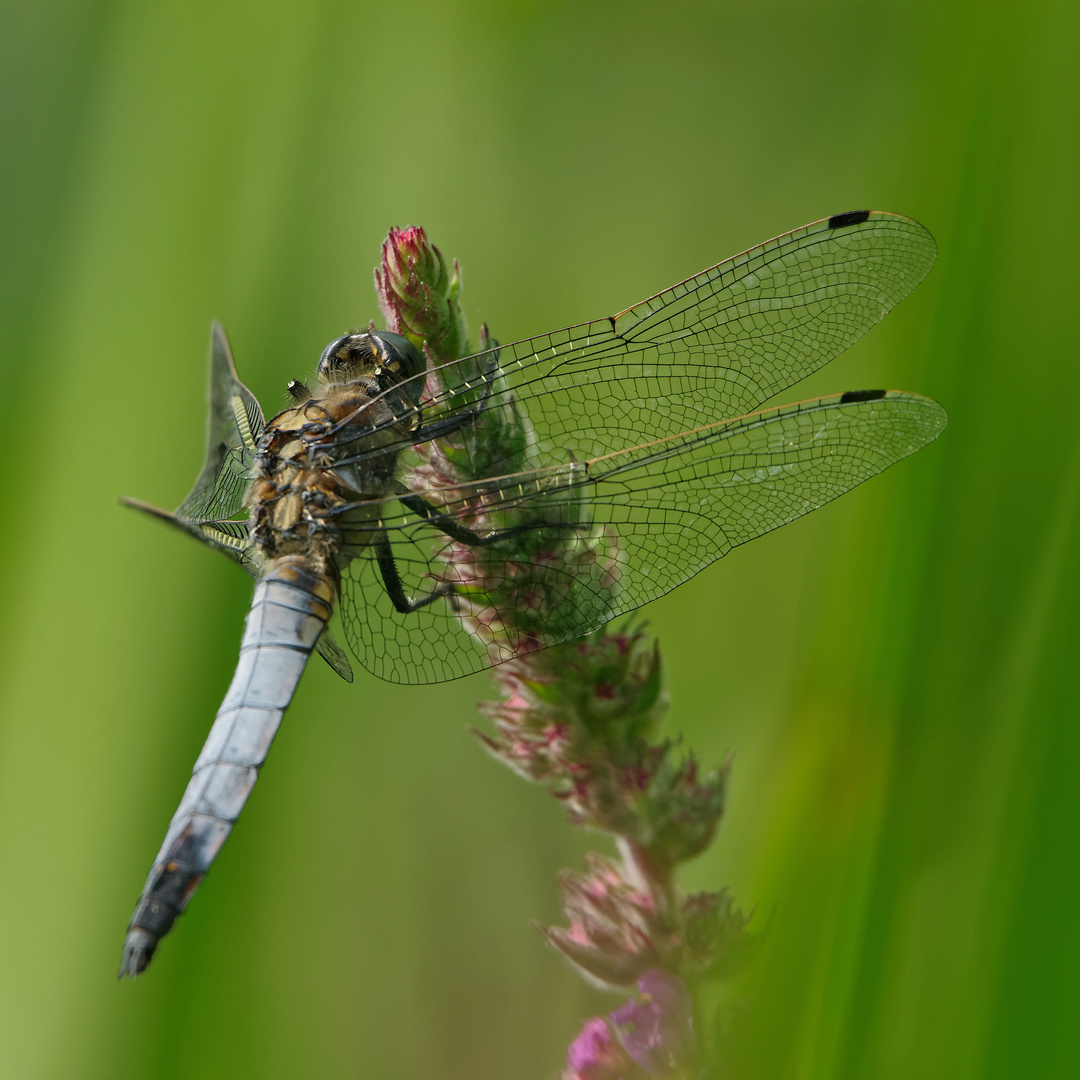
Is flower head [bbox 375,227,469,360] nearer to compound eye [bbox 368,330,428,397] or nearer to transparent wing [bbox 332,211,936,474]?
transparent wing [bbox 332,211,936,474]

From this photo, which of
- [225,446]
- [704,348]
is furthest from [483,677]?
[704,348]

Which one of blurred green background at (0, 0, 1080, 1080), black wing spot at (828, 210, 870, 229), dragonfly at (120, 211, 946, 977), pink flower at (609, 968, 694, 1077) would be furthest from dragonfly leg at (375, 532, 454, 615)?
black wing spot at (828, 210, 870, 229)

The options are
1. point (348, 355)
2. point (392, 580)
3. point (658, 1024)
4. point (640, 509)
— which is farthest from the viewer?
point (348, 355)

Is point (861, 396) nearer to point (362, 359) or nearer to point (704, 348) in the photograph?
point (704, 348)

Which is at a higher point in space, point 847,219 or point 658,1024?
point 847,219

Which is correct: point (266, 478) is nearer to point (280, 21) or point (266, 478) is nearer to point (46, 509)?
point (46, 509)

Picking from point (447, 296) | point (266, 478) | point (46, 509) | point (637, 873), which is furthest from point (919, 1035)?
point (46, 509)

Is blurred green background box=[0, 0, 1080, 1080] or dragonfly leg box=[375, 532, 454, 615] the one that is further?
dragonfly leg box=[375, 532, 454, 615]
